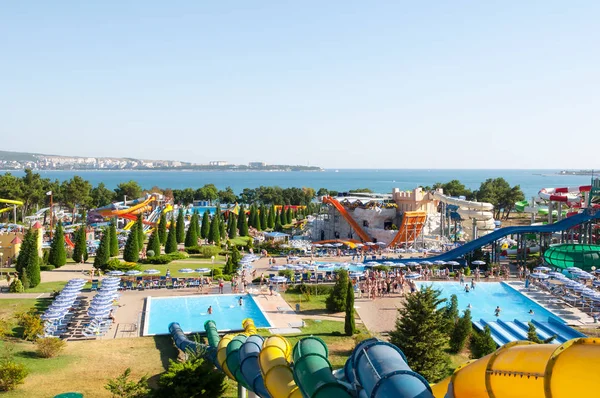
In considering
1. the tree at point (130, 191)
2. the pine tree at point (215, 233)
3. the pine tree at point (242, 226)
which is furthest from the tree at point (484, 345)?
the tree at point (130, 191)

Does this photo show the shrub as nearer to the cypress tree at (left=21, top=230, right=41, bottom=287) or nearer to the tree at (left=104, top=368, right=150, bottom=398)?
the tree at (left=104, top=368, right=150, bottom=398)

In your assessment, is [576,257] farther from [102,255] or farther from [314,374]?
[314,374]

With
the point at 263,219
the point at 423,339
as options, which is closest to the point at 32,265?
the point at 423,339

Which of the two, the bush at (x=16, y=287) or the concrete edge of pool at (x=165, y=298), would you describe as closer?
the concrete edge of pool at (x=165, y=298)

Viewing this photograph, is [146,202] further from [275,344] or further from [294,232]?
[275,344]

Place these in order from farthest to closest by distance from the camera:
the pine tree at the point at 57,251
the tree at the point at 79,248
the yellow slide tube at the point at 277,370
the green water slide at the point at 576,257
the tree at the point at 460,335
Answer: the tree at the point at 79,248, the pine tree at the point at 57,251, the green water slide at the point at 576,257, the tree at the point at 460,335, the yellow slide tube at the point at 277,370

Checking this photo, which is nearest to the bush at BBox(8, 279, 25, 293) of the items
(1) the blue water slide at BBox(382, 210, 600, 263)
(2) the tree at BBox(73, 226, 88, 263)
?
(2) the tree at BBox(73, 226, 88, 263)

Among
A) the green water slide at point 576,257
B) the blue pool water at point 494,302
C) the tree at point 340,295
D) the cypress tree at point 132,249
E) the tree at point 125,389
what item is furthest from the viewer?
the cypress tree at point 132,249

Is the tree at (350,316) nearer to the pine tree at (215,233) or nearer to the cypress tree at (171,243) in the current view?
the cypress tree at (171,243)
